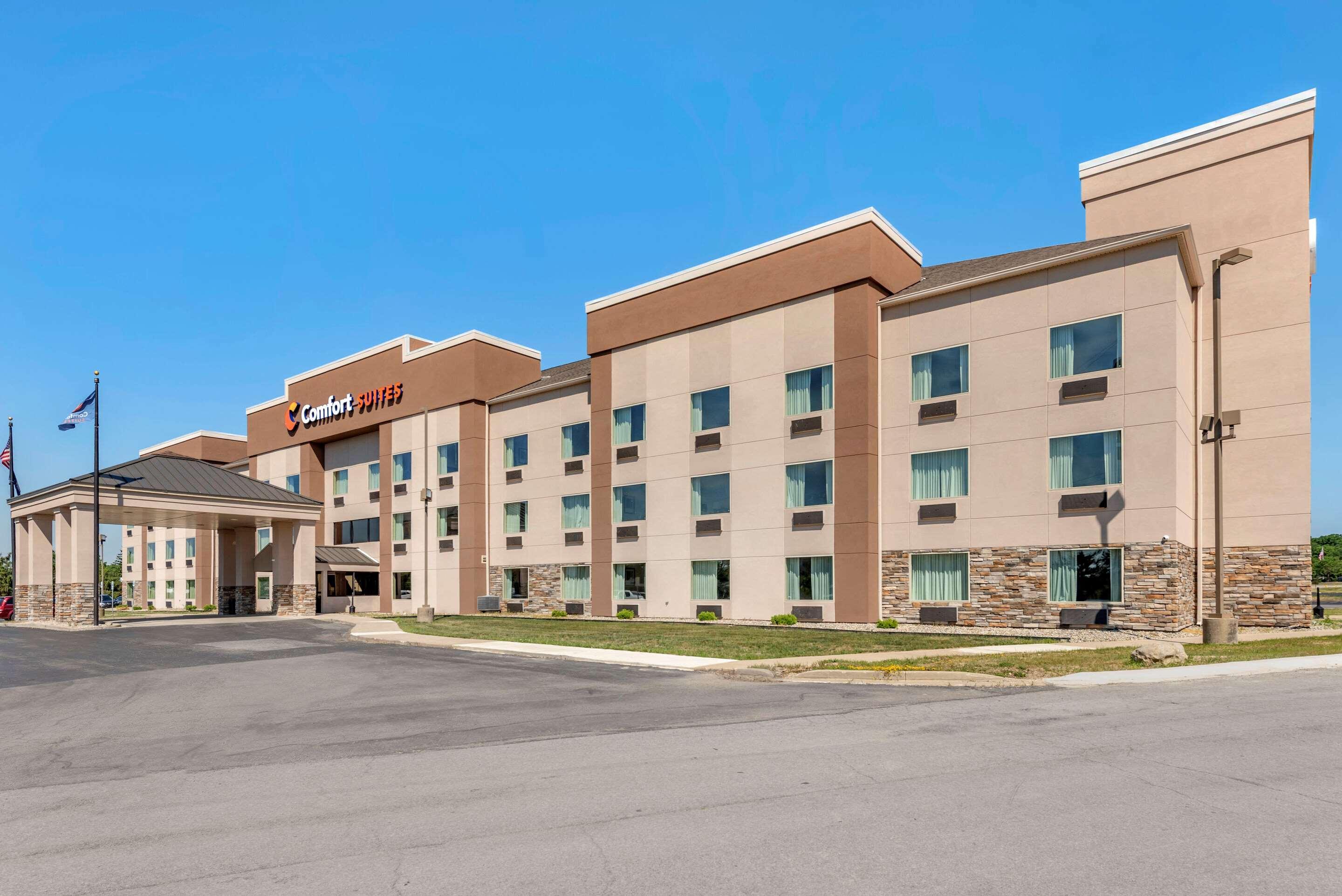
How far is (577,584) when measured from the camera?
40438 millimetres

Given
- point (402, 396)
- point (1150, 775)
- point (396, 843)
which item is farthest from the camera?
point (402, 396)

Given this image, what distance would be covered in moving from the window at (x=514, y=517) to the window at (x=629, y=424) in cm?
755

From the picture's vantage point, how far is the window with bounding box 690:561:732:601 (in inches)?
1348

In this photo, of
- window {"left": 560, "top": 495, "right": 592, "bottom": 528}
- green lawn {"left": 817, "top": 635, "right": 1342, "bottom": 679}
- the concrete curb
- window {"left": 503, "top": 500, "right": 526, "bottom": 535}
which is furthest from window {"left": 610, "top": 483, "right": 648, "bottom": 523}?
the concrete curb

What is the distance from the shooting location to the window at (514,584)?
43188mm

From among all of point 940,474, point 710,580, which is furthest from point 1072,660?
point 710,580

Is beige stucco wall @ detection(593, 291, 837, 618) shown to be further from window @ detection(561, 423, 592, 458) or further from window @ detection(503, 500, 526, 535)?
window @ detection(503, 500, 526, 535)

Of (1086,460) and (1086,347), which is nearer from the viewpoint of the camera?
(1086,460)

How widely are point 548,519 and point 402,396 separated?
1310cm

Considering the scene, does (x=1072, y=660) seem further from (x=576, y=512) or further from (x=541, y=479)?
(x=541, y=479)

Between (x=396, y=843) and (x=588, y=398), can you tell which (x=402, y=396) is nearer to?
(x=588, y=398)

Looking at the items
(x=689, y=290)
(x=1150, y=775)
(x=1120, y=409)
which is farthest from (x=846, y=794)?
(x=689, y=290)

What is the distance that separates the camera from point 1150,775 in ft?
25.9

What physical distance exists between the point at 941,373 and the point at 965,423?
2.07 metres
